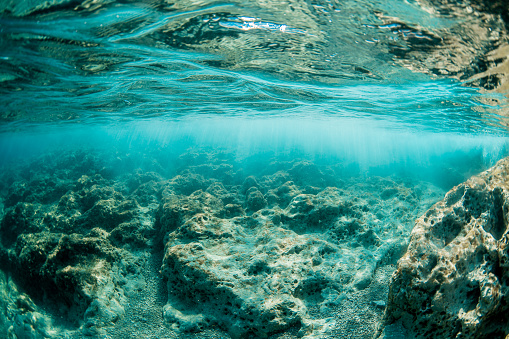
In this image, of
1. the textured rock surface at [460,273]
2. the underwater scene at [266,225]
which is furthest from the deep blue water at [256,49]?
the textured rock surface at [460,273]

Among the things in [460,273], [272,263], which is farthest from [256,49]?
[460,273]

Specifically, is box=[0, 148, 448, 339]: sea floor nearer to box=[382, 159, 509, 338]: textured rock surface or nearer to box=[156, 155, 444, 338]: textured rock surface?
box=[156, 155, 444, 338]: textured rock surface

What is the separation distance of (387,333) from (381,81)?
33.7 ft

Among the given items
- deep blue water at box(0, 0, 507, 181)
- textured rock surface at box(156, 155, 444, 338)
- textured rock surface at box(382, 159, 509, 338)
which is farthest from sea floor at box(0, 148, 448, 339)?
deep blue water at box(0, 0, 507, 181)

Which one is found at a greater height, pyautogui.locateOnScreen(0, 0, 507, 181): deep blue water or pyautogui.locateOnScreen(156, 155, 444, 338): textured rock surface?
pyautogui.locateOnScreen(0, 0, 507, 181): deep blue water

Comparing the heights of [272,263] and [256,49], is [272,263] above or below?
below

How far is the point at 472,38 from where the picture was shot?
256 inches

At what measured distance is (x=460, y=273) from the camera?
4078 millimetres

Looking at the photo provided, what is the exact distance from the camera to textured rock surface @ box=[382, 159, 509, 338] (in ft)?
12.1

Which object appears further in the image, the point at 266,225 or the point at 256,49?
the point at 256,49

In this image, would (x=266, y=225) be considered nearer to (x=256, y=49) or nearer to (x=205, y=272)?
(x=205, y=272)

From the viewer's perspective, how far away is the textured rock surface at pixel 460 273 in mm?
3682

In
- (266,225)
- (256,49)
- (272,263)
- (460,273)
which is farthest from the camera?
(256,49)

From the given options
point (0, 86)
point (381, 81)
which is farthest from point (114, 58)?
point (381, 81)
